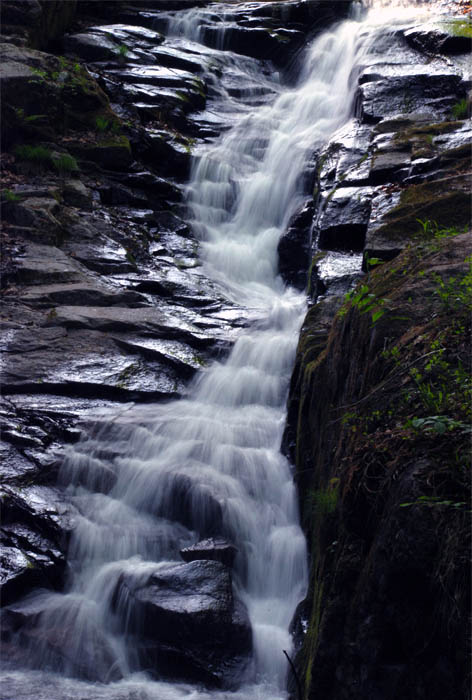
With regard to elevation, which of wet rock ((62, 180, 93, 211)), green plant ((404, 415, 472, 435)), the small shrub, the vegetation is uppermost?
the small shrub

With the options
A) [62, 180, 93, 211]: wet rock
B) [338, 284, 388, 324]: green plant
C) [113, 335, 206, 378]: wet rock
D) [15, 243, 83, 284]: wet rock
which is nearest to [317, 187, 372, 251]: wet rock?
[113, 335, 206, 378]: wet rock

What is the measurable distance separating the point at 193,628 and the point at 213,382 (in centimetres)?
330

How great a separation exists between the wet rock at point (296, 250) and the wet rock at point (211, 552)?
5.33m

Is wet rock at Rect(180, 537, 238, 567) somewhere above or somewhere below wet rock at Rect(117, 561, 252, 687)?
above

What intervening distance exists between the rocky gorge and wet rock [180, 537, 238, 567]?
24 mm

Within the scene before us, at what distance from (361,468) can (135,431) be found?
144 inches

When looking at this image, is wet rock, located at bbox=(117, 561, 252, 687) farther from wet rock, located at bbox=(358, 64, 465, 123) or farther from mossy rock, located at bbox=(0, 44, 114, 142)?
mossy rock, located at bbox=(0, 44, 114, 142)

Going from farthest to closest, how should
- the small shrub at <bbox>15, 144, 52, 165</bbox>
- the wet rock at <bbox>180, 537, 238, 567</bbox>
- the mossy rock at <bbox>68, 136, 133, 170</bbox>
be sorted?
1. the mossy rock at <bbox>68, 136, 133, 170</bbox>
2. the small shrub at <bbox>15, 144, 52, 165</bbox>
3. the wet rock at <bbox>180, 537, 238, 567</bbox>

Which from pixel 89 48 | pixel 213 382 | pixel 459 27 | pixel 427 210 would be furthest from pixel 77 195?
pixel 459 27

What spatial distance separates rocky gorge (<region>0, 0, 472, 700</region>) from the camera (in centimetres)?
298

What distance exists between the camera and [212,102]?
15.0 metres

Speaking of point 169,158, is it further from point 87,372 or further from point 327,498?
point 327,498

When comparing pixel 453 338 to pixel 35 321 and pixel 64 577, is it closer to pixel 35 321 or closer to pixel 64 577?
pixel 64 577

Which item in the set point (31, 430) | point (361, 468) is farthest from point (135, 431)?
point (361, 468)
